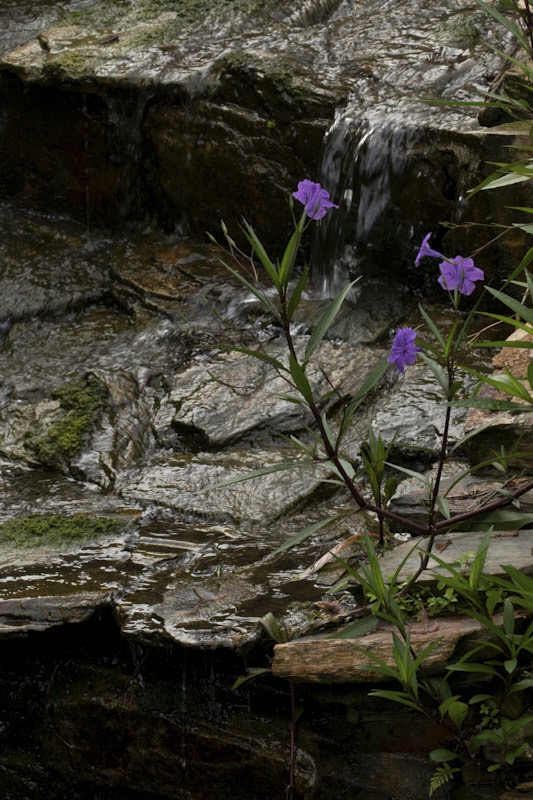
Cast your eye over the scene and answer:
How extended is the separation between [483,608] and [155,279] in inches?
164

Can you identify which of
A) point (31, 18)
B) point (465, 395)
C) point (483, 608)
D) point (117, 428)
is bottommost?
point (117, 428)

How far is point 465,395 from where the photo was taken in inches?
172

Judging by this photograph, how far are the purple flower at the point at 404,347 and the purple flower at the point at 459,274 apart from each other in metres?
0.19

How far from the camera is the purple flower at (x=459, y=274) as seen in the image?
2553mm

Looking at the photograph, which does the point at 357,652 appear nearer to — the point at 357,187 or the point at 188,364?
the point at 188,364

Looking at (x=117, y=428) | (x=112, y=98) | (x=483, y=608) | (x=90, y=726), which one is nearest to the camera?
(x=483, y=608)

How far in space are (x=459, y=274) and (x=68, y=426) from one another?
2.84 metres

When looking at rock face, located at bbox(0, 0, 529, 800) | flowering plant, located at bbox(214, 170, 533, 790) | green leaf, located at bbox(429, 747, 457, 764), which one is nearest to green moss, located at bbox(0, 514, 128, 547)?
rock face, located at bbox(0, 0, 529, 800)

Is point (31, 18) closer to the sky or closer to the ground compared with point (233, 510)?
closer to the sky

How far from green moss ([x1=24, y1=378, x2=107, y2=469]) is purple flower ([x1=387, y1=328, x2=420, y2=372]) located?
2.62 metres

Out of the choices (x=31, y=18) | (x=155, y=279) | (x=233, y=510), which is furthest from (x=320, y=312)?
(x=31, y=18)

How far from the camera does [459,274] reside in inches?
101

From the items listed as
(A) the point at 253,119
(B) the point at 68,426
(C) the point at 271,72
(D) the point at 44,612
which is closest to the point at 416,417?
(B) the point at 68,426

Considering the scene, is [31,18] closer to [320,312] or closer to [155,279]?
[155,279]
